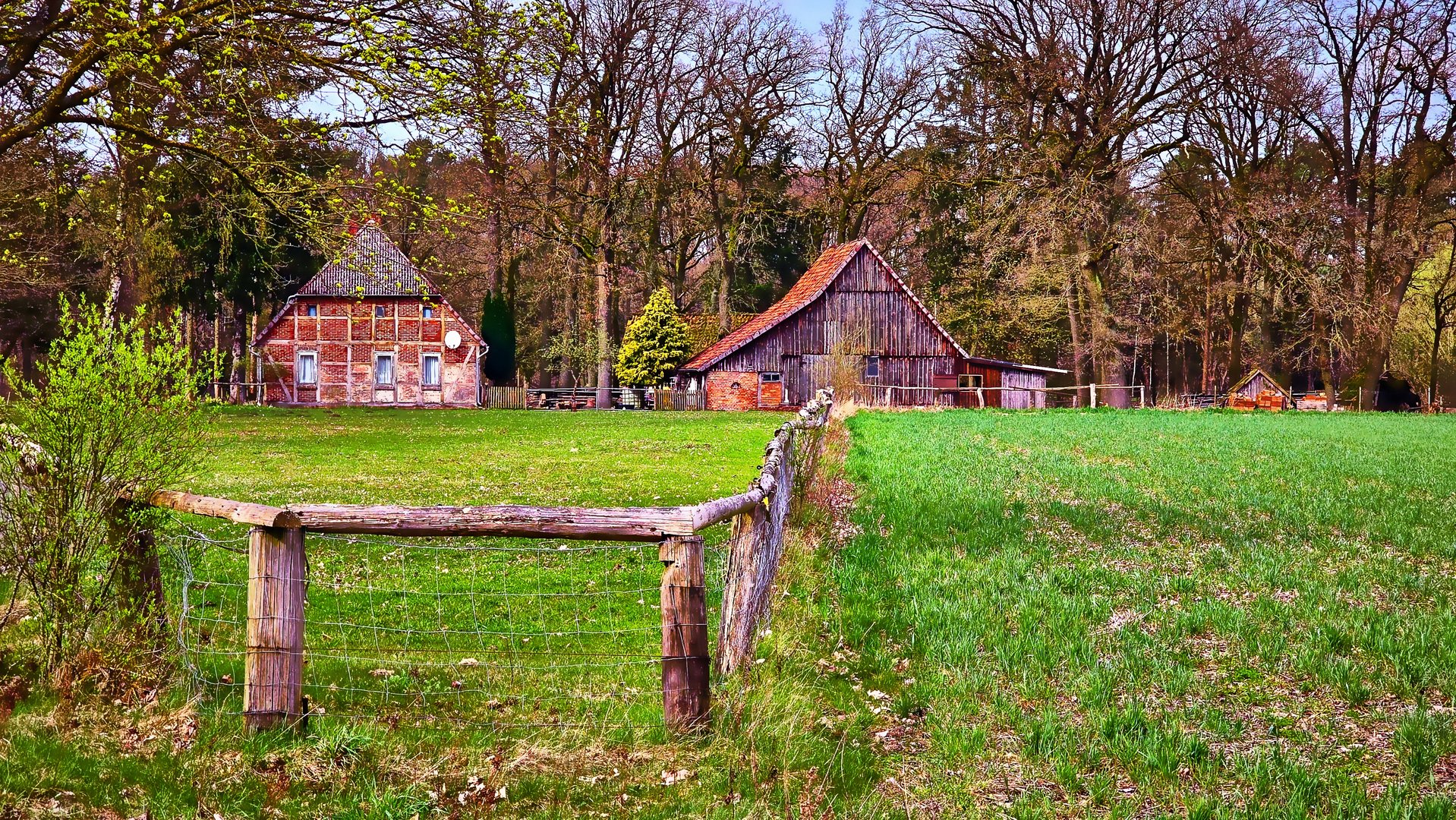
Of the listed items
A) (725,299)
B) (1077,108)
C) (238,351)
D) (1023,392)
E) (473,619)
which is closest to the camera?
(473,619)

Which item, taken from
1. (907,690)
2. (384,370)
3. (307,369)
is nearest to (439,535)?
(907,690)

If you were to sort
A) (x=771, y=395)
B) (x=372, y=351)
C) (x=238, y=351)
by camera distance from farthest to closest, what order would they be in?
(x=238, y=351)
(x=372, y=351)
(x=771, y=395)

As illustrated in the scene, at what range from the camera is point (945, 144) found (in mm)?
46406

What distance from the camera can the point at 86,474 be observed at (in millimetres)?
5828

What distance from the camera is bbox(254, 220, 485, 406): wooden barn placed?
4988 cm

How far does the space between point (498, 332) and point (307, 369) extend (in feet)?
29.5

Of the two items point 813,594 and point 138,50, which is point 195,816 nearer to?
point 813,594

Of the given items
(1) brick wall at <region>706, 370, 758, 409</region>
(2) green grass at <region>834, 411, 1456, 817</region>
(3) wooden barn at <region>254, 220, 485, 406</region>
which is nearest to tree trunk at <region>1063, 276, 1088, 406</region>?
(1) brick wall at <region>706, 370, 758, 409</region>

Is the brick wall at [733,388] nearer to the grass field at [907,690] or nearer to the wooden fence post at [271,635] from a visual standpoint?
the grass field at [907,690]

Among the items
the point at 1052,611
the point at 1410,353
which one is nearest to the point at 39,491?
the point at 1052,611

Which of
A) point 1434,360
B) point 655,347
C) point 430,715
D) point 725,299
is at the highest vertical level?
point 725,299

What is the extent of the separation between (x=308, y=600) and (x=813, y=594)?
12.7 ft

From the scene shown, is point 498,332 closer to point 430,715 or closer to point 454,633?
point 454,633

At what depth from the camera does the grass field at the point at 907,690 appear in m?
4.75
